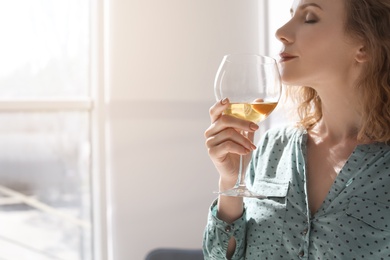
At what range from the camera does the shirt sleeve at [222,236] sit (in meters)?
1.58

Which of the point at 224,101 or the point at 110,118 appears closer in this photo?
the point at 224,101

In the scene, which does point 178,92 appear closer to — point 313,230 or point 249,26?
point 249,26

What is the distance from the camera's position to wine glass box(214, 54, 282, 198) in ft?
4.37

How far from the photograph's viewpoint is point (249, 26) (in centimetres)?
326

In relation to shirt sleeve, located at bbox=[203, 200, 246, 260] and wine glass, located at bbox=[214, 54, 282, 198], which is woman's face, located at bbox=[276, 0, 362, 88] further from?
shirt sleeve, located at bbox=[203, 200, 246, 260]

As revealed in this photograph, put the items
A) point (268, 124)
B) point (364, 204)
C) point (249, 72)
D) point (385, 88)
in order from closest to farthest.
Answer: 1. point (249, 72)
2. point (364, 204)
3. point (385, 88)
4. point (268, 124)

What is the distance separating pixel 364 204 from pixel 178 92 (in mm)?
1818

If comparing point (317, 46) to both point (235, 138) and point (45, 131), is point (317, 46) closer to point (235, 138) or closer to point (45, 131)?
point (235, 138)

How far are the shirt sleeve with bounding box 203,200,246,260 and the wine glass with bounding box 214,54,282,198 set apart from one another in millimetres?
238

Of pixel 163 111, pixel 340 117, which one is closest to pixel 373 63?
pixel 340 117

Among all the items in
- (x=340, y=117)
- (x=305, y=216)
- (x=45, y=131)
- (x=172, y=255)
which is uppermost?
Result: (x=340, y=117)

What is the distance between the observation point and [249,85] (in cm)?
133

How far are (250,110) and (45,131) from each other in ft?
7.08

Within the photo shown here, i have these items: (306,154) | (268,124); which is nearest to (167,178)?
(268,124)
